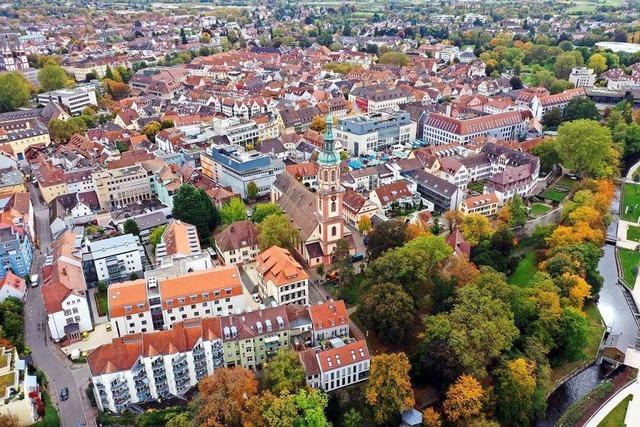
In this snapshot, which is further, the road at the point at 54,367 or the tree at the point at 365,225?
the tree at the point at 365,225

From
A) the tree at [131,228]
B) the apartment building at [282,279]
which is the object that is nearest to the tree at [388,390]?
the apartment building at [282,279]

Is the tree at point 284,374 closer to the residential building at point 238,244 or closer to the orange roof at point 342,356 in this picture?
the orange roof at point 342,356

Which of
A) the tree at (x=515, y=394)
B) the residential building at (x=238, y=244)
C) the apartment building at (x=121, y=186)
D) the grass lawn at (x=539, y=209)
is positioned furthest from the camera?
the grass lawn at (x=539, y=209)

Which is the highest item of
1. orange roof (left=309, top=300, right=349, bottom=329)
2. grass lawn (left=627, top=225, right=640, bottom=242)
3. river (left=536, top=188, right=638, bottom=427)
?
orange roof (left=309, top=300, right=349, bottom=329)

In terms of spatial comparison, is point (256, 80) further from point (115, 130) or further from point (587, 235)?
point (587, 235)

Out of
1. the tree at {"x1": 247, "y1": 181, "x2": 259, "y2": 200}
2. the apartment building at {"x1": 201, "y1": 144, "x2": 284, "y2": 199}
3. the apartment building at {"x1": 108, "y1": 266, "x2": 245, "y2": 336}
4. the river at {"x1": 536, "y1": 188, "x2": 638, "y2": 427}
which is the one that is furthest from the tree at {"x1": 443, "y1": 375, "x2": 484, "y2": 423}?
the apartment building at {"x1": 201, "y1": 144, "x2": 284, "y2": 199}

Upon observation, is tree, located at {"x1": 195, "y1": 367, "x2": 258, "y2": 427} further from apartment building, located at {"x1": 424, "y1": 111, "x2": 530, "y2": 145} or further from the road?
apartment building, located at {"x1": 424, "y1": 111, "x2": 530, "y2": 145}
